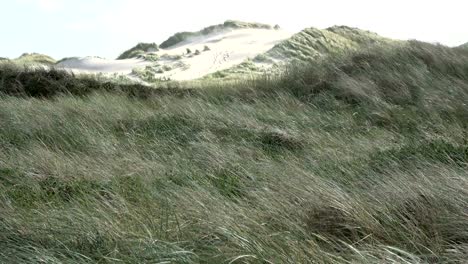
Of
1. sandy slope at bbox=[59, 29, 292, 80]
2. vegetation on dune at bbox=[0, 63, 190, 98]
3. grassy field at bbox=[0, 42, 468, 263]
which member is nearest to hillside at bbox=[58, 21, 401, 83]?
sandy slope at bbox=[59, 29, 292, 80]

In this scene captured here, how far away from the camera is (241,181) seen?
366cm

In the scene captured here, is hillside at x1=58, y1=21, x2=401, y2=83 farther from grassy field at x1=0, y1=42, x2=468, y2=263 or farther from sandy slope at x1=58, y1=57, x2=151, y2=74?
grassy field at x1=0, y1=42, x2=468, y2=263

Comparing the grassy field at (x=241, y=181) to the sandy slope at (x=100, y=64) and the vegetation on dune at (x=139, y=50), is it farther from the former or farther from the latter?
the vegetation on dune at (x=139, y=50)

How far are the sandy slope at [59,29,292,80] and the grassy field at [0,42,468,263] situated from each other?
13.7 metres

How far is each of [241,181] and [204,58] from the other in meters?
21.6

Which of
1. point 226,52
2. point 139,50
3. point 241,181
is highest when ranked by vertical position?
point 241,181

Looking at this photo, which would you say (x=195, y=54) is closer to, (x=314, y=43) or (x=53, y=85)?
(x=314, y=43)

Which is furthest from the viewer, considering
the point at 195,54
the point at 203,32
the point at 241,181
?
the point at 203,32

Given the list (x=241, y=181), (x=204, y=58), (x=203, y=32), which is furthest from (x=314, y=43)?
(x=241, y=181)

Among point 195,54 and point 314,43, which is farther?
point 195,54

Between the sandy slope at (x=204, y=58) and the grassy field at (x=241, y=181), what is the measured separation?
A: 13694mm

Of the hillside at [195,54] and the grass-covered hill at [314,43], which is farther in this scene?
the hillside at [195,54]

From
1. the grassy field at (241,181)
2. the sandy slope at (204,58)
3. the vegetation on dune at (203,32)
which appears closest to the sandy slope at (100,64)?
the sandy slope at (204,58)

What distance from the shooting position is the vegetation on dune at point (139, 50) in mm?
29172
